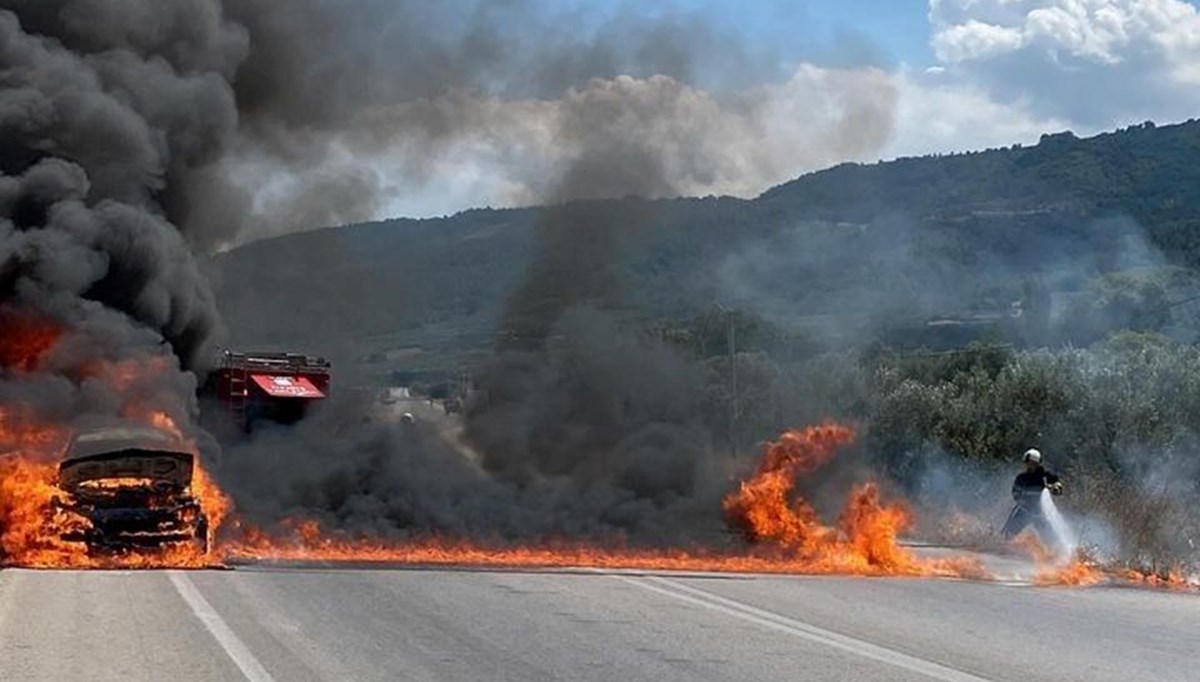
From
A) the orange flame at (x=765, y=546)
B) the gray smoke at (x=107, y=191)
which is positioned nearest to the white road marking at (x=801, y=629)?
the orange flame at (x=765, y=546)

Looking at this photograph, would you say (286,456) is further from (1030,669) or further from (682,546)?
(1030,669)

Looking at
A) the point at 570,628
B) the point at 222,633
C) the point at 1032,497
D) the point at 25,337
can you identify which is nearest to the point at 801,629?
the point at 570,628

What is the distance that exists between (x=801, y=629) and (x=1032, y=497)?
6968mm

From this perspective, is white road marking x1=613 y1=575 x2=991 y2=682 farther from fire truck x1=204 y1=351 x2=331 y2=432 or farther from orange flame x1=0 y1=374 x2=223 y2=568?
fire truck x1=204 y1=351 x2=331 y2=432

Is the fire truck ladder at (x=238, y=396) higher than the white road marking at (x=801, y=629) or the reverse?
higher

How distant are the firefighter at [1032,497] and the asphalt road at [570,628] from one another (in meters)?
1.69

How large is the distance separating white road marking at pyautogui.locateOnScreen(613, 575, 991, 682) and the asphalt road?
2 cm

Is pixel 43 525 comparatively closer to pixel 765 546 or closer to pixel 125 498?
pixel 125 498

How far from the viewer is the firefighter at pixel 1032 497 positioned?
18.4 metres

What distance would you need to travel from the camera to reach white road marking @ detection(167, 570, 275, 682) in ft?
32.6

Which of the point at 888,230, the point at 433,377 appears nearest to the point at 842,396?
the point at 433,377

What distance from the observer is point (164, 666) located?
10.1 meters

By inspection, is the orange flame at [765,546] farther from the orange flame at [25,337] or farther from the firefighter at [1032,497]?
the orange flame at [25,337]

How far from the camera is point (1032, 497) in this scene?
18.5m
